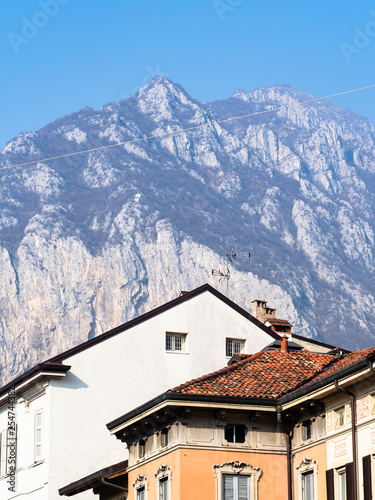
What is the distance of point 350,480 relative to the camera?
3278 centimetres

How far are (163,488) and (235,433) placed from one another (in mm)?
3335

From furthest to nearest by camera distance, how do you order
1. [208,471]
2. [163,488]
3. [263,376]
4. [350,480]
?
[263,376], [163,488], [208,471], [350,480]

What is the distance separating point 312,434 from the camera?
3612 cm

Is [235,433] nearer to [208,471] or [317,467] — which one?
[208,471]

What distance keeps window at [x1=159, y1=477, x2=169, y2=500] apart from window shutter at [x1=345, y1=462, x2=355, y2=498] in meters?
7.64

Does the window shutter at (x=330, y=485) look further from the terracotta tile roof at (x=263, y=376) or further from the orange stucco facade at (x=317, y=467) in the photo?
the terracotta tile roof at (x=263, y=376)

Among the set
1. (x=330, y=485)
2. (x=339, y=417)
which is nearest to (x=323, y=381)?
(x=339, y=417)

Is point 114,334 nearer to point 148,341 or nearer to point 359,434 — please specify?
point 148,341

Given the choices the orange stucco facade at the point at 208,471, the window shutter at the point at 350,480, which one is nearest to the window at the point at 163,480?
the orange stucco facade at the point at 208,471

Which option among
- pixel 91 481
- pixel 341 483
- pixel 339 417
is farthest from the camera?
pixel 91 481

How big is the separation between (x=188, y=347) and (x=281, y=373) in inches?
521

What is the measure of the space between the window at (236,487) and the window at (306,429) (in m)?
2.66

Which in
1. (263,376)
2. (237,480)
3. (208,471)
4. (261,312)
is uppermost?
(261,312)

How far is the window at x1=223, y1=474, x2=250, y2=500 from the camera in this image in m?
37.2
